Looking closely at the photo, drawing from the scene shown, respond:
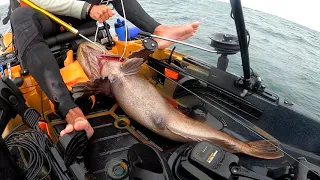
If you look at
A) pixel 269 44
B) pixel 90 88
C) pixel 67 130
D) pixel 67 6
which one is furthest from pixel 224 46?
pixel 269 44

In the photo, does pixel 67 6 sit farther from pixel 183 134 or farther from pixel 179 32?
pixel 183 134

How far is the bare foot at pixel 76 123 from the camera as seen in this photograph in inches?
→ 101

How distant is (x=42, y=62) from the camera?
310cm

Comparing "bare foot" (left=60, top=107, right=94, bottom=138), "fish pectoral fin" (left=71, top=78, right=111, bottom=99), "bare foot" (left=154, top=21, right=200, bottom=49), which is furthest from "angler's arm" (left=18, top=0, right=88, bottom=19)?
"bare foot" (left=60, top=107, right=94, bottom=138)

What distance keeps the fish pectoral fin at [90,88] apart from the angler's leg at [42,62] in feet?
0.37

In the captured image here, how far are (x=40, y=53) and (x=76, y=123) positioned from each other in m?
1.11

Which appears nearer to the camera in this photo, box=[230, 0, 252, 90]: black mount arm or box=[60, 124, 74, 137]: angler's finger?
box=[60, 124, 74, 137]: angler's finger

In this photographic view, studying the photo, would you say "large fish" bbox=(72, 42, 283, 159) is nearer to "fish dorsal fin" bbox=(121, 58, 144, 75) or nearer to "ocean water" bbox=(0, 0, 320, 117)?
"fish dorsal fin" bbox=(121, 58, 144, 75)

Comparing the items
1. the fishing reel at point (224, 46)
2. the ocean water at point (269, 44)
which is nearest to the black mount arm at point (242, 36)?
the fishing reel at point (224, 46)

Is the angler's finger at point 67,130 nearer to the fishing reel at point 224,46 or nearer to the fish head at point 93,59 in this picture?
the fish head at point 93,59

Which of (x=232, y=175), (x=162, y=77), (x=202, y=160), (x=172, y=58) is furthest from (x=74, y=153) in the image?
(x=172, y=58)

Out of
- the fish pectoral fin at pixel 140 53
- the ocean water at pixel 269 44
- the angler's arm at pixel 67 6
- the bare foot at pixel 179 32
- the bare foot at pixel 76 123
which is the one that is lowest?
the ocean water at pixel 269 44

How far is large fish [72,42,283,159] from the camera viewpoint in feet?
9.36

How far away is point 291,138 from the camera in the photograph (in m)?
3.10
